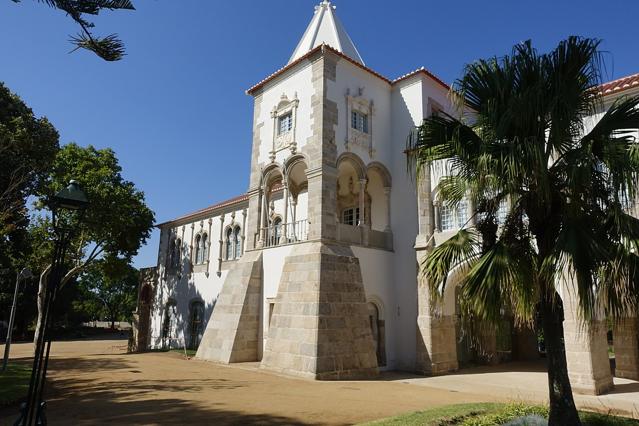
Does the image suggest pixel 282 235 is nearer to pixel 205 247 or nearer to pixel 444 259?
pixel 444 259

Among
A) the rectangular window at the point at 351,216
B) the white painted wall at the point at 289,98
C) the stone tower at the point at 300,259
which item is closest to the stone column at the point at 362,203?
the stone tower at the point at 300,259

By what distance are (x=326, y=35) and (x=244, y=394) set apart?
15564mm

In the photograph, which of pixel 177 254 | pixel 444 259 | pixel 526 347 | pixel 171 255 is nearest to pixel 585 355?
pixel 444 259

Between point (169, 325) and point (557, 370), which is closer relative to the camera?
point (557, 370)

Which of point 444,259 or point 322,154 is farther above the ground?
point 322,154

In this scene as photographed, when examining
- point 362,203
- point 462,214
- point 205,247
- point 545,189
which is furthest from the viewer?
point 205,247

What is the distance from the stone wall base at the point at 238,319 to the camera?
1509 centimetres

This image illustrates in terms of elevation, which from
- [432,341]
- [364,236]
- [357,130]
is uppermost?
[357,130]

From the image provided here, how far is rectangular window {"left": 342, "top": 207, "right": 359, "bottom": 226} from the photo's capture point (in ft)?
59.4

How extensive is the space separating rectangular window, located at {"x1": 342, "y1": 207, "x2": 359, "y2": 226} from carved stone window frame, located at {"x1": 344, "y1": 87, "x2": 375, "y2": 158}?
2.88 metres

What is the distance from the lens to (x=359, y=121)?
16344mm

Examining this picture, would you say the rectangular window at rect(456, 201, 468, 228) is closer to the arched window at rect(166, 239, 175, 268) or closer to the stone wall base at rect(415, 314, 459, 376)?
the stone wall base at rect(415, 314, 459, 376)

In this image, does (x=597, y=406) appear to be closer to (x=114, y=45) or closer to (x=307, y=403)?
(x=307, y=403)

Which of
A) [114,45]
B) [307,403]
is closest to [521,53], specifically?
[114,45]
